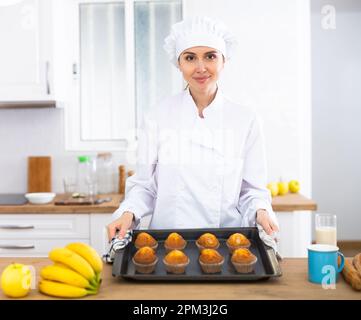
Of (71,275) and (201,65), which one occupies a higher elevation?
(201,65)

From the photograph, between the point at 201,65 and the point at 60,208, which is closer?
the point at 201,65

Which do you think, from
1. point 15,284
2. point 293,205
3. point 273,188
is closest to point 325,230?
point 15,284

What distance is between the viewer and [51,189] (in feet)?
12.6

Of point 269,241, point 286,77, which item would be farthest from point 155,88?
point 269,241

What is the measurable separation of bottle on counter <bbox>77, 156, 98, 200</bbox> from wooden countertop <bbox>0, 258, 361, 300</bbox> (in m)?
2.12

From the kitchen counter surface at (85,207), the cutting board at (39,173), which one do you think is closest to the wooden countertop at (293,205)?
the kitchen counter surface at (85,207)

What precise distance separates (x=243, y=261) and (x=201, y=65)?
820 millimetres

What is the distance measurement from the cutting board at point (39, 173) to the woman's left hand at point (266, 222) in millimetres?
2273

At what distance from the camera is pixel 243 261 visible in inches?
58.7

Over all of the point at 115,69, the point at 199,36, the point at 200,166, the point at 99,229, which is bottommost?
the point at 99,229

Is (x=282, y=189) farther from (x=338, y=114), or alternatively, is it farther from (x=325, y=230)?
(x=338, y=114)

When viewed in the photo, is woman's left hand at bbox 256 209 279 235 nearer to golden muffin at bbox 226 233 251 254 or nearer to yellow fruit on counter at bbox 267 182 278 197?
golden muffin at bbox 226 233 251 254

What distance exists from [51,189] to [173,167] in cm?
192

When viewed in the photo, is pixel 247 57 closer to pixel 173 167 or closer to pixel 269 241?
pixel 173 167
